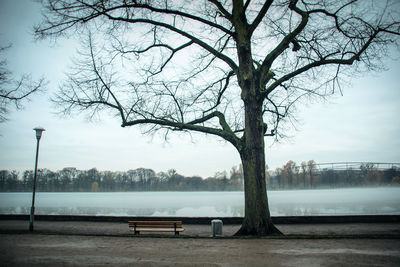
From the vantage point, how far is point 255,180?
1000 centimetres

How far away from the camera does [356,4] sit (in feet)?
32.5

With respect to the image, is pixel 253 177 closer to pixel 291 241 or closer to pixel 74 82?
pixel 291 241

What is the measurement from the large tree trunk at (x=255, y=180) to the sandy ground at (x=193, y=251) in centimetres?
117

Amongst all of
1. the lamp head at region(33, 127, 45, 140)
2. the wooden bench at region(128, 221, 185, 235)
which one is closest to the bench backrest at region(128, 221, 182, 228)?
the wooden bench at region(128, 221, 185, 235)

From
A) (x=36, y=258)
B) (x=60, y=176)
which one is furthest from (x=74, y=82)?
(x=60, y=176)

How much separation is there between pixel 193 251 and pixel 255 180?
393 cm

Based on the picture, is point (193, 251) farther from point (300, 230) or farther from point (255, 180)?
point (300, 230)

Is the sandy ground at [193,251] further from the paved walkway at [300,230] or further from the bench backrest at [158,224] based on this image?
the paved walkway at [300,230]

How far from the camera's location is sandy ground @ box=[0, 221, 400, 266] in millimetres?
5832

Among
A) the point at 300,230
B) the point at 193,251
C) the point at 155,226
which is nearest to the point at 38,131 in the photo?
the point at 155,226

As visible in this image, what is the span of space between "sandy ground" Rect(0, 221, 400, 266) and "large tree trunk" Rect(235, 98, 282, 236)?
3.85 ft

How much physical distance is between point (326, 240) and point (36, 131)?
12746mm

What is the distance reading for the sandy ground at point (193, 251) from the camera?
230 inches

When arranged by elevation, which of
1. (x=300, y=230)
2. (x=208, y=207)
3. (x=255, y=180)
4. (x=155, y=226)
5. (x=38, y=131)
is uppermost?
(x=38, y=131)
